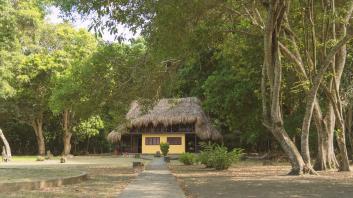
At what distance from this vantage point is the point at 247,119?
31.0m

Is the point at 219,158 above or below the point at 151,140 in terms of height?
below

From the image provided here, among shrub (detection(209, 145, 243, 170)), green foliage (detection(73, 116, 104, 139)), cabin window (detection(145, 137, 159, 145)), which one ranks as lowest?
shrub (detection(209, 145, 243, 170))

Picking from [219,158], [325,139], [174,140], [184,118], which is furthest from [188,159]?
[174,140]

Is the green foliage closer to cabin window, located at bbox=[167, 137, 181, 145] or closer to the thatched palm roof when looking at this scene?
the thatched palm roof

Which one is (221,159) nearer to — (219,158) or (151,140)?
(219,158)

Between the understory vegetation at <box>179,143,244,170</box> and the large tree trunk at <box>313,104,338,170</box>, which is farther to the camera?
the understory vegetation at <box>179,143,244,170</box>

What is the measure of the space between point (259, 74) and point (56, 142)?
3061 cm

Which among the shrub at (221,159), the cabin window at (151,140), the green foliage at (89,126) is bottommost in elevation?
the shrub at (221,159)

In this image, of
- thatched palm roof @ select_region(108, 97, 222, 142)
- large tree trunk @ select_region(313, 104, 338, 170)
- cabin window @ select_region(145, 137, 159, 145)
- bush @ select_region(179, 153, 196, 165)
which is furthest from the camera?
cabin window @ select_region(145, 137, 159, 145)

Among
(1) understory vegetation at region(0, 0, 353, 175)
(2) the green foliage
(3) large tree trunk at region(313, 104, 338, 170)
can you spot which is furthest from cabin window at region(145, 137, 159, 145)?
(3) large tree trunk at region(313, 104, 338, 170)

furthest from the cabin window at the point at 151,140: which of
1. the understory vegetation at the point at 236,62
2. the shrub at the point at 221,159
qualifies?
the shrub at the point at 221,159

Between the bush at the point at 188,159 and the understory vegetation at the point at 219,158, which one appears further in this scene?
the bush at the point at 188,159

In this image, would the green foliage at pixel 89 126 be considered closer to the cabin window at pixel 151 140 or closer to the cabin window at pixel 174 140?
the cabin window at pixel 151 140

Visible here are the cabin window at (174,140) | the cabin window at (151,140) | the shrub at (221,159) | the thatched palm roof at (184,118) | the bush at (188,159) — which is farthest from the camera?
the cabin window at (151,140)
